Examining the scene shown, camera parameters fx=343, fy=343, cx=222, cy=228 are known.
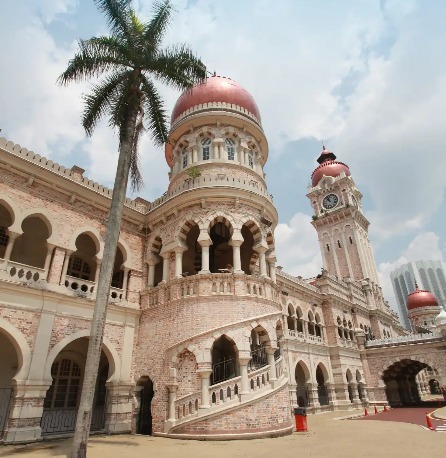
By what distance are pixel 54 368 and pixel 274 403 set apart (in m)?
9.41

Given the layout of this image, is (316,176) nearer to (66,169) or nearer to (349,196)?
(349,196)

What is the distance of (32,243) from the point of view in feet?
50.4

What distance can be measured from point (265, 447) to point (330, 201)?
138ft

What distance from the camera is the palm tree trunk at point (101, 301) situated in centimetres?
766

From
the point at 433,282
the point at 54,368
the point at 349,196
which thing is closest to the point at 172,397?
the point at 54,368

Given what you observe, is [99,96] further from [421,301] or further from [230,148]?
[421,301]

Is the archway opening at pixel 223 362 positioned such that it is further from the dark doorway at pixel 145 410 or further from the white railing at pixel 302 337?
the white railing at pixel 302 337

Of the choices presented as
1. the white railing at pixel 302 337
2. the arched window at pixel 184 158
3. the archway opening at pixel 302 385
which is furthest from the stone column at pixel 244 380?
the archway opening at pixel 302 385

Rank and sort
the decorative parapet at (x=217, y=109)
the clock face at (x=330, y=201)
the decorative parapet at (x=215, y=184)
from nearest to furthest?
the decorative parapet at (x=215, y=184), the decorative parapet at (x=217, y=109), the clock face at (x=330, y=201)

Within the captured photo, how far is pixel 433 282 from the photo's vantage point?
10988 cm

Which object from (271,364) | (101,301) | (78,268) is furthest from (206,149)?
(101,301)

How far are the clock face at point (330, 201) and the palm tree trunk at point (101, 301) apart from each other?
133ft

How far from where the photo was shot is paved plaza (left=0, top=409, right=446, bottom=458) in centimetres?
881

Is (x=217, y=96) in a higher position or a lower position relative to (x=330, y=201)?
lower
